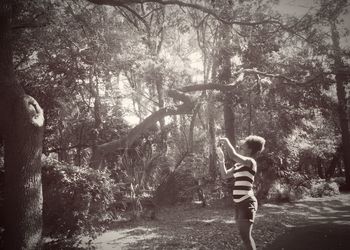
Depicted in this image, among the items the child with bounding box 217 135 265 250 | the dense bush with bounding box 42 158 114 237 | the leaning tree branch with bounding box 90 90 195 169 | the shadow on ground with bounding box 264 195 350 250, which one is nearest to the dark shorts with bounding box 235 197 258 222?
the child with bounding box 217 135 265 250

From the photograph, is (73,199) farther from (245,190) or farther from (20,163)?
(245,190)

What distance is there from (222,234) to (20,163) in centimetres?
564

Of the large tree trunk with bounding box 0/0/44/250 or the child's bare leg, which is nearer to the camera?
the child's bare leg

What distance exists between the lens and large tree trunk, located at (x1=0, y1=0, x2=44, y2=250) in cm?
573

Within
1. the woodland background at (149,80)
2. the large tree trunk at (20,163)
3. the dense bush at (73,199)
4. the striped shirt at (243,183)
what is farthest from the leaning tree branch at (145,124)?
the striped shirt at (243,183)

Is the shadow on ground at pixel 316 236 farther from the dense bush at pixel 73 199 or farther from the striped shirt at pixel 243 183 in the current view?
the dense bush at pixel 73 199

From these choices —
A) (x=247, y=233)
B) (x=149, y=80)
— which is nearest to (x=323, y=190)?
(x=149, y=80)

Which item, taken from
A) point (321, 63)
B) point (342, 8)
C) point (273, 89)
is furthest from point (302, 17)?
A: point (273, 89)

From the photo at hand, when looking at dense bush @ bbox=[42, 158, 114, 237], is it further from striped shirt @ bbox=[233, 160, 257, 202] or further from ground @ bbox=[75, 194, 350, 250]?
striped shirt @ bbox=[233, 160, 257, 202]

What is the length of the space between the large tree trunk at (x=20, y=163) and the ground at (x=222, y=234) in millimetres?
1319

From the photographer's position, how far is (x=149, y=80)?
623 inches

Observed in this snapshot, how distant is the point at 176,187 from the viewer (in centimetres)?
1509

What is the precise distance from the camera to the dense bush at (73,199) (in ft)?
21.6

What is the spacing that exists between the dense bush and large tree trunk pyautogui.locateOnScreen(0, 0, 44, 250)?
26.6 inches
